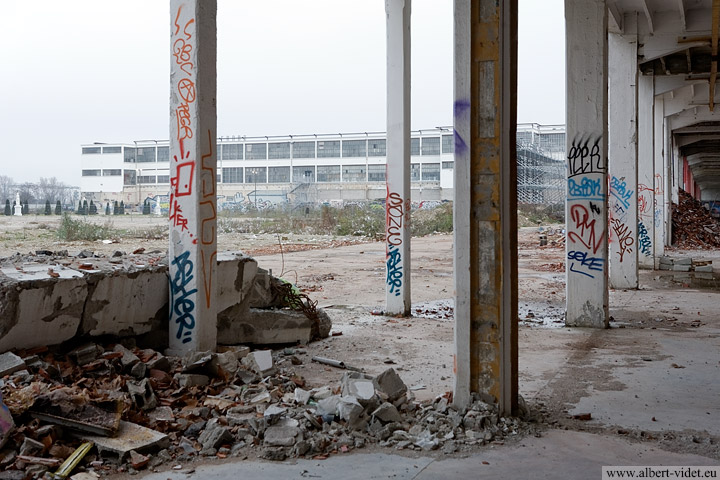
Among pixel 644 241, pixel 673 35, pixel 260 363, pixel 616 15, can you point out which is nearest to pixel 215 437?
pixel 260 363

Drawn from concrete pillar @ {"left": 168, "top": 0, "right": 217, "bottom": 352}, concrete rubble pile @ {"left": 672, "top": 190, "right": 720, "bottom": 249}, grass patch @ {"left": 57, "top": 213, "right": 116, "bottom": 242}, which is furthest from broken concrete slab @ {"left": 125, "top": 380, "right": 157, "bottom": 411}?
concrete rubble pile @ {"left": 672, "top": 190, "right": 720, "bottom": 249}

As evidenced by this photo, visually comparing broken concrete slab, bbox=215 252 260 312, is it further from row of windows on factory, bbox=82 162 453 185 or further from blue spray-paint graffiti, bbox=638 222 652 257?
row of windows on factory, bbox=82 162 453 185

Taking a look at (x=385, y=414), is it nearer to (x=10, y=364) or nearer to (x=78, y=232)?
(x=10, y=364)

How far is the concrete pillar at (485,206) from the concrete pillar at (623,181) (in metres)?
9.83

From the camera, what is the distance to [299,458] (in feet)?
14.7

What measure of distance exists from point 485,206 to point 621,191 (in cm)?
1016

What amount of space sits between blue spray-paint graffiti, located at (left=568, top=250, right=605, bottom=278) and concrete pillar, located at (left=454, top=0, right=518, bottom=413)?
5.04m

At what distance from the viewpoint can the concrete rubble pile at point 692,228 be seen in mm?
28094

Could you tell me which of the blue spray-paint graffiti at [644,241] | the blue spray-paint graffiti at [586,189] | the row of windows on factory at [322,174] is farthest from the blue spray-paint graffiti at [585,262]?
the row of windows on factory at [322,174]

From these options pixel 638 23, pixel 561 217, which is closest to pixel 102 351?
pixel 638 23

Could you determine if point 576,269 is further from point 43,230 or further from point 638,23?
point 43,230

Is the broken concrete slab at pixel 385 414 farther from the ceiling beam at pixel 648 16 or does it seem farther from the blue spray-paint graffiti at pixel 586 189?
the ceiling beam at pixel 648 16

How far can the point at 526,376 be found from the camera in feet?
22.4

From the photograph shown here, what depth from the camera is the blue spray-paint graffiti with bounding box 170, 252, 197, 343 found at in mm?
6934
